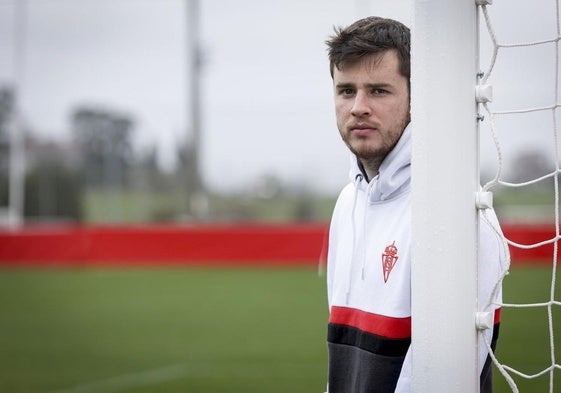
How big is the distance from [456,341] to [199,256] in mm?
15513

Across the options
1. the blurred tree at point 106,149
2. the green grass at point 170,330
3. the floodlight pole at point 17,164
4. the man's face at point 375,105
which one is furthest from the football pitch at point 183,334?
the floodlight pole at point 17,164

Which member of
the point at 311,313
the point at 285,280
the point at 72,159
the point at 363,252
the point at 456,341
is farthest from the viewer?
the point at 72,159

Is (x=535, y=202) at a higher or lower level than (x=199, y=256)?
higher

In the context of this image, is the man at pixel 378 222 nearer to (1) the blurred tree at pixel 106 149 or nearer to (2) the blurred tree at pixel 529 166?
(2) the blurred tree at pixel 529 166

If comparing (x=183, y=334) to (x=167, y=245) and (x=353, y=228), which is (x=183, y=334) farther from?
(x=167, y=245)

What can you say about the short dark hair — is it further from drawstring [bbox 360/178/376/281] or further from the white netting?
drawstring [bbox 360/178/376/281]

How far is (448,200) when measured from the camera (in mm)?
2016

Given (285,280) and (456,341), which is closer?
(456,341)

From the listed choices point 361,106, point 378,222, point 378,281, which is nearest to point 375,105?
point 361,106

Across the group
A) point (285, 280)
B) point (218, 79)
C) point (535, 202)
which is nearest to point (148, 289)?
point (285, 280)

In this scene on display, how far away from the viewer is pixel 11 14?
22.9 m

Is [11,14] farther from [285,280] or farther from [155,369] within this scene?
[155,369]

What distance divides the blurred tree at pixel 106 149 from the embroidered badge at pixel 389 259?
1757 centimetres

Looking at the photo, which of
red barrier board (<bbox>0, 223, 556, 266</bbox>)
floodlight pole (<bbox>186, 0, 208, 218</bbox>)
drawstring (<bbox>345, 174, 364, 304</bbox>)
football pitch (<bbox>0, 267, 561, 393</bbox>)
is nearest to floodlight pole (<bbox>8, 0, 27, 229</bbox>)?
red barrier board (<bbox>0, 223, 556, 266</bbox>)
